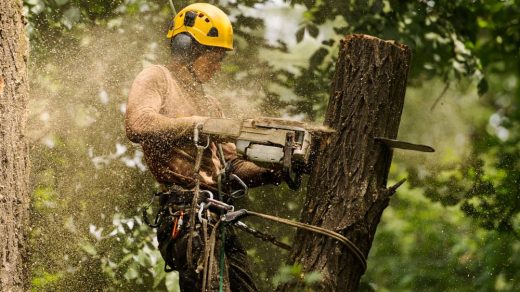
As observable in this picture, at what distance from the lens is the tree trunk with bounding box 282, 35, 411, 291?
3.83 m

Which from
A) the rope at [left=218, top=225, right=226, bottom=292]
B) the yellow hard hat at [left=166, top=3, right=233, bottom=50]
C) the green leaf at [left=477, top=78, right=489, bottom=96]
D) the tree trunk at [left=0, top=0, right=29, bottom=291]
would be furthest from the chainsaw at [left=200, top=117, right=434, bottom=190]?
the green leaf at [left=477, top=78, right=489, bottom=96]

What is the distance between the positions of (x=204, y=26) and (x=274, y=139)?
125 centimetres

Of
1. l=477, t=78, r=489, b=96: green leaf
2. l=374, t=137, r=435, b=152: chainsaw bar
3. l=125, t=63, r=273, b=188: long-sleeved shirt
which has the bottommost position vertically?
l=125, t=63, r=273, b=188: long-sleeved shirt

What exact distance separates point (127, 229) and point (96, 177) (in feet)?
1.64

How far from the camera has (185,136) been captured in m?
4.29

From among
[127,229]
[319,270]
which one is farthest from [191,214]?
[127,229]

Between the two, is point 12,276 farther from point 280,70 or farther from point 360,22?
point 360,22

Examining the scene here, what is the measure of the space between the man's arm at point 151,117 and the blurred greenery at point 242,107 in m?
1.76

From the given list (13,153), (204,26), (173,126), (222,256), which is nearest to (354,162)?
(222,256)

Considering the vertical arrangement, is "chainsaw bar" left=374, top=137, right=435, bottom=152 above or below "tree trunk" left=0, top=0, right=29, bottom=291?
above

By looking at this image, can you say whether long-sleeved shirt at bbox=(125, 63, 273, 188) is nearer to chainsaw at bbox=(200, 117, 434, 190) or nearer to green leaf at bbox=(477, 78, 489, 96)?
chainsaw at bbox=(200, 117, 434, 190)

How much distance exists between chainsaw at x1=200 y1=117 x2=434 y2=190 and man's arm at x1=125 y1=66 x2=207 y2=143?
0.51 ft

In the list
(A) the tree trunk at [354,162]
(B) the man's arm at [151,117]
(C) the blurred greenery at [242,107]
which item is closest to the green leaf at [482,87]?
(C) the blurred greenery at [242,107]

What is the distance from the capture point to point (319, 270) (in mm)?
3797
